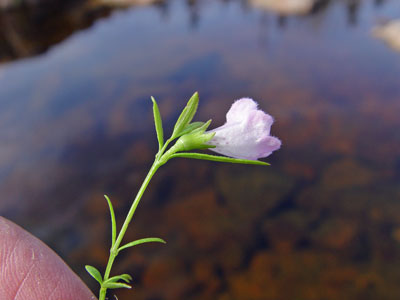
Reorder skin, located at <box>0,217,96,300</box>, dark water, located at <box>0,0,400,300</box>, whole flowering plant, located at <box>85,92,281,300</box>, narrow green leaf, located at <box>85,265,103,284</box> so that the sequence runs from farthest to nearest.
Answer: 1. dark water, located at <box>0,0,400,300</box>
2. skin, located at <box>0,217,96,300</box>
3. narrow green leaf, located at <box>85,265,103,284</box>
4. whole flowering plant, located at <box>85,92,281,300</box>

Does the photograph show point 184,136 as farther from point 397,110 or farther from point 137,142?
point 397,110

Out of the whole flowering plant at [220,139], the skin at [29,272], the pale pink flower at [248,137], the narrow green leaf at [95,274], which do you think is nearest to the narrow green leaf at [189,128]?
the whole flowering plant at [220,139]

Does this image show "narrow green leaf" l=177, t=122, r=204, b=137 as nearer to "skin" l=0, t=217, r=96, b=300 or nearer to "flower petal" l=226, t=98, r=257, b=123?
"flower petal" l=226, t=98, r=257, b=123

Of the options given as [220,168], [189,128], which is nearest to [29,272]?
[189,128]

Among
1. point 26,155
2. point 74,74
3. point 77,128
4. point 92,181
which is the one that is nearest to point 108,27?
point 74,74

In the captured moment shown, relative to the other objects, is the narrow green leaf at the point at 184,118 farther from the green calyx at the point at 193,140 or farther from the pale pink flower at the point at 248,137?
the pale pink flower at the point at 248,137

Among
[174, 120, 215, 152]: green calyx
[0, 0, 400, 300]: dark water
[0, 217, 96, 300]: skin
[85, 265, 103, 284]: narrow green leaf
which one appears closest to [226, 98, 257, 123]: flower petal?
[174, 120, 215, 152]: green calyx
